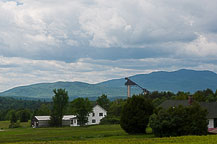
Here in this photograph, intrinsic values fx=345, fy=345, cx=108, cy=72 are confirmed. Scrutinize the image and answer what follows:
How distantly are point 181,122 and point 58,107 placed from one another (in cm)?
5870

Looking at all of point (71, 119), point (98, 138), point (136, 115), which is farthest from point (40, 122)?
point (98, 138)

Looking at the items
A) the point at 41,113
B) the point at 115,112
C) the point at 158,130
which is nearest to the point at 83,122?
the point at 115,112

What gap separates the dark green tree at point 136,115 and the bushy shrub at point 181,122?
19.0ft

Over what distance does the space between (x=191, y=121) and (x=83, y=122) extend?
5343 centimetres

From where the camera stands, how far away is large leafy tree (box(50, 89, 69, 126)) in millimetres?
104188

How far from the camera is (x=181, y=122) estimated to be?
171ft

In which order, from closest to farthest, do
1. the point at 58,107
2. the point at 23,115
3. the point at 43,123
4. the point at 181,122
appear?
the point at 181,122, the point at 58,107, the point at 43,123, the point at 23,115

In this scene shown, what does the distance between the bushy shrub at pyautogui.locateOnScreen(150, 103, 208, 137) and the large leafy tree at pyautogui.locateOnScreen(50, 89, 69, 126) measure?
2190 inches

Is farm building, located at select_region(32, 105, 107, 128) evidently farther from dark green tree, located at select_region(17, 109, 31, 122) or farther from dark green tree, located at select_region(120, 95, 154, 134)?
dark green tree, located at select_region(120, 95, 154, 134)

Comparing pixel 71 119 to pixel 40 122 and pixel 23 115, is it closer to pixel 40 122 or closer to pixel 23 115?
pixel 40 122

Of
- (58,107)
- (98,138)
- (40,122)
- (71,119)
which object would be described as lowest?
(40,122)

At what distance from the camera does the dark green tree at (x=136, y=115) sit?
58.8 meters

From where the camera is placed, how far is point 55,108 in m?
104

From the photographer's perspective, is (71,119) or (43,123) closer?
(43,123)
